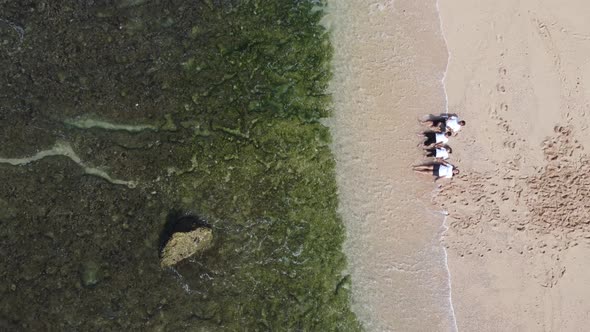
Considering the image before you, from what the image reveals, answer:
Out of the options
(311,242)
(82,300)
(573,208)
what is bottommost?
(82,300)

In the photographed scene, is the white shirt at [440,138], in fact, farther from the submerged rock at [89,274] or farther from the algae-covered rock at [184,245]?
the submerged rock at [89,274]

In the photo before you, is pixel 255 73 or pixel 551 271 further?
pixel 255 73

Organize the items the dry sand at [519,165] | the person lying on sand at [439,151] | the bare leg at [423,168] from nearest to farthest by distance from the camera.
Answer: the dry sand at [519,165] < the person lying on sand at [439,151] < the bare leg at [423,168]

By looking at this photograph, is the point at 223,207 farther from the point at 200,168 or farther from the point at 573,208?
the point at 573,208

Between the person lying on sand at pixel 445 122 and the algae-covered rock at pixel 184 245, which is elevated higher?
the person lying on sand at pixel 445 122

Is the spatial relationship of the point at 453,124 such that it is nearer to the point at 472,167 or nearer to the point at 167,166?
the point at 472,167

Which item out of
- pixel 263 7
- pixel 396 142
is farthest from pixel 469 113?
pixel 263 7

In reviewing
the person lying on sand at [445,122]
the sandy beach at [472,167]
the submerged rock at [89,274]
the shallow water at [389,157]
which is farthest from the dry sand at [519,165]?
the submerged rock at [89,274]
